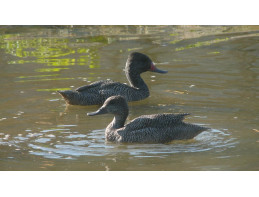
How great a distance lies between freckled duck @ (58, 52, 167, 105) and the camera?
40.9ft

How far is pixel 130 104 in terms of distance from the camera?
12898 millimetres

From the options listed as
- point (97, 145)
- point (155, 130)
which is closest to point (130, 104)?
point (155, 130)

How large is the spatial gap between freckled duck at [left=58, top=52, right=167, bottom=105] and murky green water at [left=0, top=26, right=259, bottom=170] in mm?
171

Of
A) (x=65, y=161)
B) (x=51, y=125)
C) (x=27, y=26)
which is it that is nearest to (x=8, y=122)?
(x=51, y=125)

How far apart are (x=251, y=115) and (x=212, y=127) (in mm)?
1064

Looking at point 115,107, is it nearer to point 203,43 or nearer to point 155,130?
point 155,130

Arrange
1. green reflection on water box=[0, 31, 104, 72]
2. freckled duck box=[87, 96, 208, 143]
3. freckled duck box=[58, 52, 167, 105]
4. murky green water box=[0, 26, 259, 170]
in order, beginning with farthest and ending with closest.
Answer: green reflection on water box=[0, 31, 104, 72] < freckled duck box=[58, 52, 167, 105] < freckled duck box=[87, 96, 208, 143] < murky green water box=[0, 26, 259, 170]

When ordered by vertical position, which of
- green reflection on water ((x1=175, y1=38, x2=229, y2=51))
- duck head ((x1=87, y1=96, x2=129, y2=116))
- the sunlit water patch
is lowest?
the sunlit water patch

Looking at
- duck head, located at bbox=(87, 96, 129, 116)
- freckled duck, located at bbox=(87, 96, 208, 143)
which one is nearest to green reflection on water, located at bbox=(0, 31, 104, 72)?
duck head, located at bbox=(87, 96, 129, 116)

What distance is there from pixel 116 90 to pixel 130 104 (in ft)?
1.31

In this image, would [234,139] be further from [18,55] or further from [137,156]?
[18,55]

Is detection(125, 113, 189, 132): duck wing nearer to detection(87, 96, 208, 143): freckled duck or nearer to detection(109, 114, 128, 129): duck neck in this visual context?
detection(87, 96, 208, 143): freckled duck

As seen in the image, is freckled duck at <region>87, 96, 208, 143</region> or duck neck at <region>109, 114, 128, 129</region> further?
duck neck at <region>109, 114, 128, 129</region>

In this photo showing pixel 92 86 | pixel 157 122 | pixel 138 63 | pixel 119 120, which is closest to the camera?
pixel 157 122
